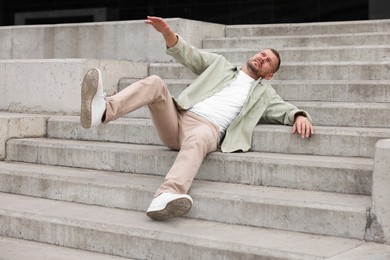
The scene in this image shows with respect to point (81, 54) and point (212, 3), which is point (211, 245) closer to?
point (81, 54)

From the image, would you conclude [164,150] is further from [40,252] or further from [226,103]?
[40,252]

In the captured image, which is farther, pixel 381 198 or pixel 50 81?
pixel 50 81

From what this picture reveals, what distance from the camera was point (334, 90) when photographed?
18.4ft

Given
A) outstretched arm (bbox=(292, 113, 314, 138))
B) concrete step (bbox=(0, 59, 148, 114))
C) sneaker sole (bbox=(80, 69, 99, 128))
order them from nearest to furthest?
1. sneaker sole (bbox=(80, 69, 99, 128))
2. outstretched arm (bbox=(292, 113, 314, 138))
3. concrete step (bbox=(0, 59, 148, 114))

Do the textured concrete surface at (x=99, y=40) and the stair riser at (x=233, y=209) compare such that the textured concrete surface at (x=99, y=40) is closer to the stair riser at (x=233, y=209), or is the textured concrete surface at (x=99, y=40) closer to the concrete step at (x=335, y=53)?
the concrete step at (x=335, y=53)

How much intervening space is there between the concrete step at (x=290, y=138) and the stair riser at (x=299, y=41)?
185 cm

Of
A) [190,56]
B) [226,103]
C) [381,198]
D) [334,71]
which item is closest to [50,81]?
[190,56]

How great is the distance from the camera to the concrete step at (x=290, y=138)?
4.69m

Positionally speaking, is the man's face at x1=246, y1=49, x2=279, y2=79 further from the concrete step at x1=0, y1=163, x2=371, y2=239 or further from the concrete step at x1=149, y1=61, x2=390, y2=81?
the concrete step at x1=0, y1=163, x2=371, y2=239

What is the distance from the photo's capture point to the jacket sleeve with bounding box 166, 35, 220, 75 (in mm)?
5133

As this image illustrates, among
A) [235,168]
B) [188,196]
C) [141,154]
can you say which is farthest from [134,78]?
[188,196]

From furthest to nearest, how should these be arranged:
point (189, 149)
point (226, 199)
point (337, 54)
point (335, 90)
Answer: point (337, 54)
point (335, 90)
point (189, 149)
point (226, 199)

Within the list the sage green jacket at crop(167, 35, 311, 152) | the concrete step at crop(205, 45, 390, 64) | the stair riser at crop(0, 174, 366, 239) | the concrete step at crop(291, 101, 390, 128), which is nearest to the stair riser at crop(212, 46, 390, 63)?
the concrete step at crop(205, 45, 390, 64)

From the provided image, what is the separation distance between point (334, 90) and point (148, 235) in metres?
2.27
